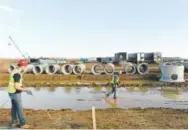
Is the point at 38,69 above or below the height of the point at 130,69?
above

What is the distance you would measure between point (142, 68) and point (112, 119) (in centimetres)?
2620

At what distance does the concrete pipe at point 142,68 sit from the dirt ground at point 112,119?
Answer: 73.7 ft

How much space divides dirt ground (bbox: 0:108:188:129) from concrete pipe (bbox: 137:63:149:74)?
22.5 m

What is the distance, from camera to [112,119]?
441 inches

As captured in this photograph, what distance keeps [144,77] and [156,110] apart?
19687mm

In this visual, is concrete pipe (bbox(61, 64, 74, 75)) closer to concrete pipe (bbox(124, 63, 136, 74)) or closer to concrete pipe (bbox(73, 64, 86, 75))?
concrete pipe (bbox(73, 64, 86, 75))

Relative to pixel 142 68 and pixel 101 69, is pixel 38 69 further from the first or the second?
pixel 142 68

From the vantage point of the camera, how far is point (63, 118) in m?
11.2

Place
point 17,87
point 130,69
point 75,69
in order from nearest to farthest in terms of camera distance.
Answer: point 17,87, point 75,69, point 130,69

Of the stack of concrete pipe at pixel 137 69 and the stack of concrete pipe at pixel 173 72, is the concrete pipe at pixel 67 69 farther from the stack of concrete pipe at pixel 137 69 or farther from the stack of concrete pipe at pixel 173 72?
the stack of concrete pipe at pixel 173 72

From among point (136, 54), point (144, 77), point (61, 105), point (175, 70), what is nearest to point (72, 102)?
point (61, 105)

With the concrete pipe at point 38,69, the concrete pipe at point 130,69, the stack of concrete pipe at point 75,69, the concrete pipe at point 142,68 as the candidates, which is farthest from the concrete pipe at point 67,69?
the concrete pipe at point 142,68

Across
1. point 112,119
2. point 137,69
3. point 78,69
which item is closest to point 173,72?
point 137,69

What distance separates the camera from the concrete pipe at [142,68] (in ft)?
118
